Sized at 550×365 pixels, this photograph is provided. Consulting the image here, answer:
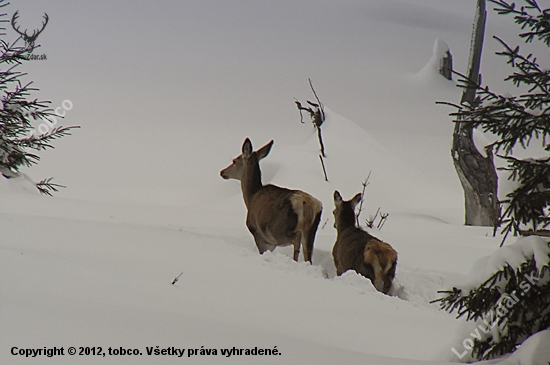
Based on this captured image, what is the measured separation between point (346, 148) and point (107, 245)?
33.7ft

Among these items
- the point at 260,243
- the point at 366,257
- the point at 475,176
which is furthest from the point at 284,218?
the point at 475,176

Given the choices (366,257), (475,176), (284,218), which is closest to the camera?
(366,257)

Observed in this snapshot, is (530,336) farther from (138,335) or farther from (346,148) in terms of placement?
(346,148)

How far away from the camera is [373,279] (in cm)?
445

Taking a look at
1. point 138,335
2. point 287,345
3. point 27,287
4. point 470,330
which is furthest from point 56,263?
point 470,330

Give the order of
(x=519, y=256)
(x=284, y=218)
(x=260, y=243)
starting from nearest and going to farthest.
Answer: (x=519, y=256), (x=284, y=218), (x=260, y=243)

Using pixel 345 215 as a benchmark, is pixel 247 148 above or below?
above

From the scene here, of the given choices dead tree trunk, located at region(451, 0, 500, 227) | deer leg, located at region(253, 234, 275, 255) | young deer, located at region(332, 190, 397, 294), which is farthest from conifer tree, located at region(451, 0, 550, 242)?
dead tree trunk, located at region(451, 0, 500, 227)

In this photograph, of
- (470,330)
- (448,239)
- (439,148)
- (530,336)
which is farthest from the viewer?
(439,148)

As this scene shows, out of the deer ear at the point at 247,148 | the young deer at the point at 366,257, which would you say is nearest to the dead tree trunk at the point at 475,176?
the deer ear at the point at 247,148

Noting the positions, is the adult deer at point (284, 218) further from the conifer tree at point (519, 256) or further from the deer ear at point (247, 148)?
the conifer tree at point (519, 256)

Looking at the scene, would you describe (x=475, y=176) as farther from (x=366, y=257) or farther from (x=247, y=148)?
(x=366, y=257)

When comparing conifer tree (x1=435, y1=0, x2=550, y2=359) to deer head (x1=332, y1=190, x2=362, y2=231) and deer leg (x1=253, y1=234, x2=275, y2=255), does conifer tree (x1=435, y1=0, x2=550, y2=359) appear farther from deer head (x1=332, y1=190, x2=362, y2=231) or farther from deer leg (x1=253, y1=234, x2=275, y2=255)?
deer leg (x1=253, y1=234, x2=275, y2=255)

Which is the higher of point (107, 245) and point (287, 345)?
point (107, 245)
